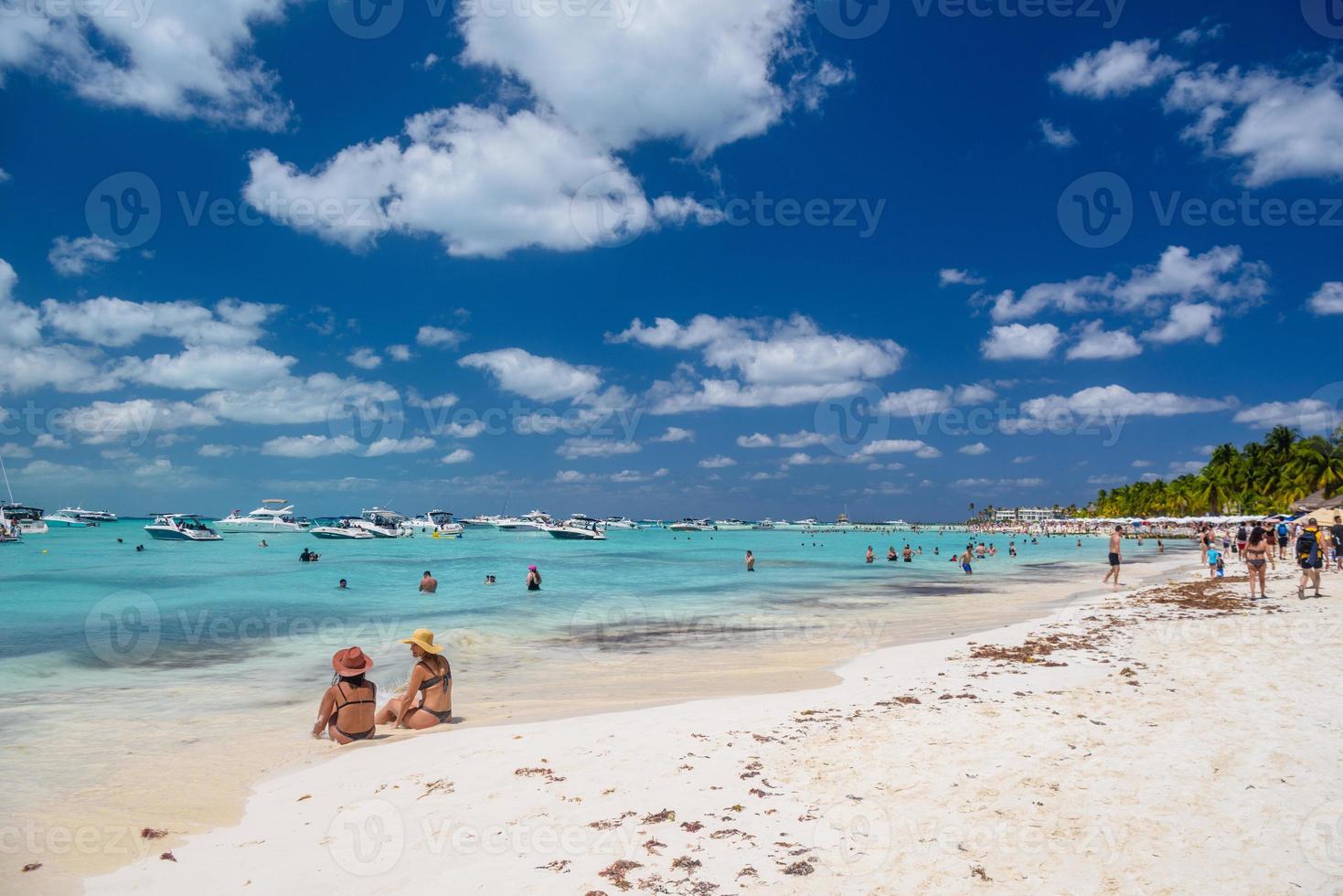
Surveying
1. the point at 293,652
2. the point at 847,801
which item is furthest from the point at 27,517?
the point at 847,801

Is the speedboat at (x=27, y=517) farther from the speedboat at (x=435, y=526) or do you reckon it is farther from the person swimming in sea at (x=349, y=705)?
the person swimming in sea at (x=349, y=705)

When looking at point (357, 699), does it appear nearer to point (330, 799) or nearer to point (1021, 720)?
point (330, 799)

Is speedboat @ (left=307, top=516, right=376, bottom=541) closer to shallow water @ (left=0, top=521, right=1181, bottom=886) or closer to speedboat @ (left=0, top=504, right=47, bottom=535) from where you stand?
speedboat @ (left=0, top=504, right=47, bottom=535)

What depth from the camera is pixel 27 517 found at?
107 metres

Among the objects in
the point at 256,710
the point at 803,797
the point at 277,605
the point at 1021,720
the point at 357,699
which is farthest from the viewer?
the point at 277,605

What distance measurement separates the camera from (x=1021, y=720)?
8477mm

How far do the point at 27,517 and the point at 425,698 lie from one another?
135m

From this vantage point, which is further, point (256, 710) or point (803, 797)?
point (256, 710)

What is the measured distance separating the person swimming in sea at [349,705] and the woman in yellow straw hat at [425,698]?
0.50 metres

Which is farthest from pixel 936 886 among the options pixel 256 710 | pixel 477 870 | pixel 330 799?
pixel 256 710

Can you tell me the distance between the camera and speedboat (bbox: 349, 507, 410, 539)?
104 meters

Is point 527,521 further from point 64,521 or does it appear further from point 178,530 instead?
point 64,521

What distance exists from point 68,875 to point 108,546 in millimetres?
93339

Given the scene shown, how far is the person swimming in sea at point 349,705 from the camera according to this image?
9391mm
